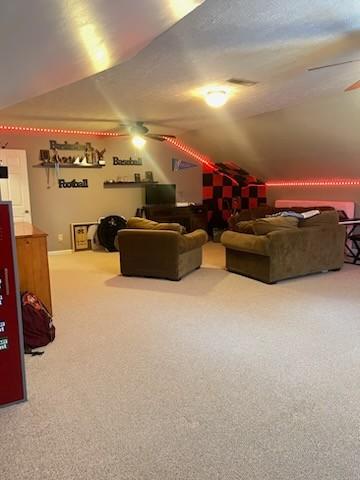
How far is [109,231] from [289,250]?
3.59 meters

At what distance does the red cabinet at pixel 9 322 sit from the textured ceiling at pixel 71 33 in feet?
2.68

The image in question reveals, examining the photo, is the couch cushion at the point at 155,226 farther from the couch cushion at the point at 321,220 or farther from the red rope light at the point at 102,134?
the red rope light at the point at 102,134

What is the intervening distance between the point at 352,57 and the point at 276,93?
3.96 feet

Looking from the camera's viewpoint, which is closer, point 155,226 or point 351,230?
point 155,226

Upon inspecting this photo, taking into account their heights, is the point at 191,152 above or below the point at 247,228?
above

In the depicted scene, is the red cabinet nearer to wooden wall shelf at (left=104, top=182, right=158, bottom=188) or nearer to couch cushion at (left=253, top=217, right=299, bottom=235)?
Result: couch cushion at (left=253, top=217, right=299, bottom=235)

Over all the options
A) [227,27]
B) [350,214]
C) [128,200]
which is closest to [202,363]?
[227,27]

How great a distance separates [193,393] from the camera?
2.22 meters

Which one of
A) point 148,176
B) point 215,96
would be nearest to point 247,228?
point 215,96

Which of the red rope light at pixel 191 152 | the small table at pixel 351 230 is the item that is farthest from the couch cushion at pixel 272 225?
the red rope light at pixel 191 152

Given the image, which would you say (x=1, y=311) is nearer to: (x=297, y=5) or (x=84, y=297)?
(x=84, y=297)

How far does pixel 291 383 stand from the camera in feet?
7.58

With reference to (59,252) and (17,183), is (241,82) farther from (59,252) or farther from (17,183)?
(59,252)

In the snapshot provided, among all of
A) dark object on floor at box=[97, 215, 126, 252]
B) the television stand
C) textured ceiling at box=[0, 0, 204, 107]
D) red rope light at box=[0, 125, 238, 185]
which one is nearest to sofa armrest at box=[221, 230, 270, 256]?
red rope light at box=[0, 125, 238, 185]
